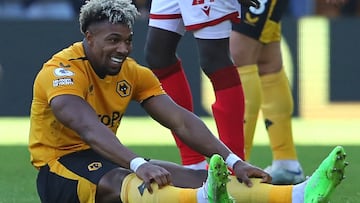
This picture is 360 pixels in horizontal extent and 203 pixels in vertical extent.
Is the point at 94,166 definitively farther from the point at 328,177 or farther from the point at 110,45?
the point at 328,177

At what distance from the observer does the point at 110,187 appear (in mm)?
4078

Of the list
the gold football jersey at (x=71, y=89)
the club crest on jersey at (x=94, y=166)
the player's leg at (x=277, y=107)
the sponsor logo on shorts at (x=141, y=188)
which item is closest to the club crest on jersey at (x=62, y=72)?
the gold football jersey at (x=71, y=89)

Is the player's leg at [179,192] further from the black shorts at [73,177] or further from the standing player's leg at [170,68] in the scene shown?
the standing player's leg at [170,68]

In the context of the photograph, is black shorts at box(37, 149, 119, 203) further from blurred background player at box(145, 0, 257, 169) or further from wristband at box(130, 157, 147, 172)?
blurred background player at box(145, 0, 257, 169)

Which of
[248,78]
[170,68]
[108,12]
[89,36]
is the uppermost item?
[108,12]

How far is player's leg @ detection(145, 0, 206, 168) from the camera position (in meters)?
5.19

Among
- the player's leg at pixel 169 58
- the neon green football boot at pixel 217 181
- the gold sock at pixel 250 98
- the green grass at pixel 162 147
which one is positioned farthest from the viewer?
the gold sock at pixel 250 98

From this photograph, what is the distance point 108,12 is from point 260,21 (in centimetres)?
162

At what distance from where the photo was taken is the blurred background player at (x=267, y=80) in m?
5.70

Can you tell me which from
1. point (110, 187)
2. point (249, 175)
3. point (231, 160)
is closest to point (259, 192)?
point (249, 175)

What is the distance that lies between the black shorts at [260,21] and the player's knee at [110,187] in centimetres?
180

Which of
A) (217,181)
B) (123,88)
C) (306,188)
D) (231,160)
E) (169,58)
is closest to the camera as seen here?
(217,181)

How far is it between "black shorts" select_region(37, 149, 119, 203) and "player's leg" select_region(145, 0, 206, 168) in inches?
36.3

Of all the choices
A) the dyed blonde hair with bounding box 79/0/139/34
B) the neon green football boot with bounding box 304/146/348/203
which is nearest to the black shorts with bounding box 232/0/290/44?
the dyed blonde hair with bounding box 79/0/139/34
